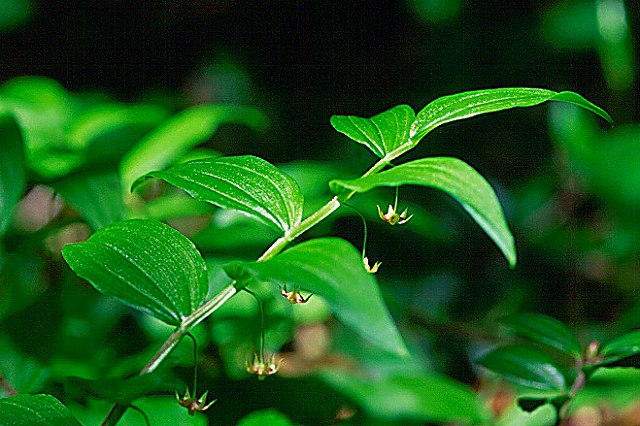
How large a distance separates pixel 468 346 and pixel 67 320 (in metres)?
0.60

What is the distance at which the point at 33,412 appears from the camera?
0.35 metres

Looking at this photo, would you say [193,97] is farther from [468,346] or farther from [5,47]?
[468,346]

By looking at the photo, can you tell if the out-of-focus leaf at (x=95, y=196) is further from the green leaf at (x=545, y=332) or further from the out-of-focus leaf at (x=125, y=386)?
the green leaf at (x=545, y=332)

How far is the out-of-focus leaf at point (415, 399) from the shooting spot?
72 cm

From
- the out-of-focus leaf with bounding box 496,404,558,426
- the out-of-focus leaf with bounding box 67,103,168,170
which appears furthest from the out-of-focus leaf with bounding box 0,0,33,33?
the out-of-focus leaf with bounding box 496,404,558,426

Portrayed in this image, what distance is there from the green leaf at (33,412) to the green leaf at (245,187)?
12cm

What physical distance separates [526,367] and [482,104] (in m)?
0.22

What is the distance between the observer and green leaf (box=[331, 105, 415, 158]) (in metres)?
0.38

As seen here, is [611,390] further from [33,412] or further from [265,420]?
[33,412]

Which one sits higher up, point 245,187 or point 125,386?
point 245,187

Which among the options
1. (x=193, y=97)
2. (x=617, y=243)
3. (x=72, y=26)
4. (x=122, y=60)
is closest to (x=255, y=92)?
(x=193, y=97)

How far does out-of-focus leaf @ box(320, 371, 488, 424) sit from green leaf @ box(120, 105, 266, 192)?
0.29m

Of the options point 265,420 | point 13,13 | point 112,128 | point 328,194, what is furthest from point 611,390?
point 13,13

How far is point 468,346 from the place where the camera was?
107 centimetres
